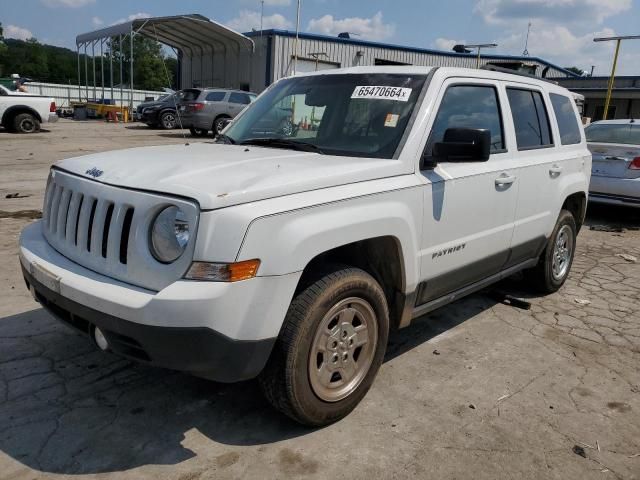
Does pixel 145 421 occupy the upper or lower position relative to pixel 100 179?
lower

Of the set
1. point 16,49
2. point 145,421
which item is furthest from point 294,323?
point 16,49

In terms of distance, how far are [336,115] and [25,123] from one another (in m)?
18.5

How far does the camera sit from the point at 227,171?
8.84ft

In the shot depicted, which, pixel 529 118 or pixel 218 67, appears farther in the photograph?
pixel 218 67

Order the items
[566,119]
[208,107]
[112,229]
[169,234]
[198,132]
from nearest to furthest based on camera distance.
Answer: [169,234] → [112,229] → [566,119] → [208,107] → [198,132]

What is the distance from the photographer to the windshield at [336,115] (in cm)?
333

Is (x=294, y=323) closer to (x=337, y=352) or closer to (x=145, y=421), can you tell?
(x=337, y=352)

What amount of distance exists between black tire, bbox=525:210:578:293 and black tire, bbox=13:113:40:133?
1863 cm

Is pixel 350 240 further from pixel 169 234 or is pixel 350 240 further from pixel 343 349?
pixel 169 234

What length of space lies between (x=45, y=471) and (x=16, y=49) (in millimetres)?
114053

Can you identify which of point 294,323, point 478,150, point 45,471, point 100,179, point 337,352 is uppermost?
point 478,150

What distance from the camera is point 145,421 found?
2908mm

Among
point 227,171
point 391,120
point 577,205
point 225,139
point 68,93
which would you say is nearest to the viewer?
point 227,171

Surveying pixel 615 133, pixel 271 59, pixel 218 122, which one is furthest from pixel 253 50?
pixel 615 133
